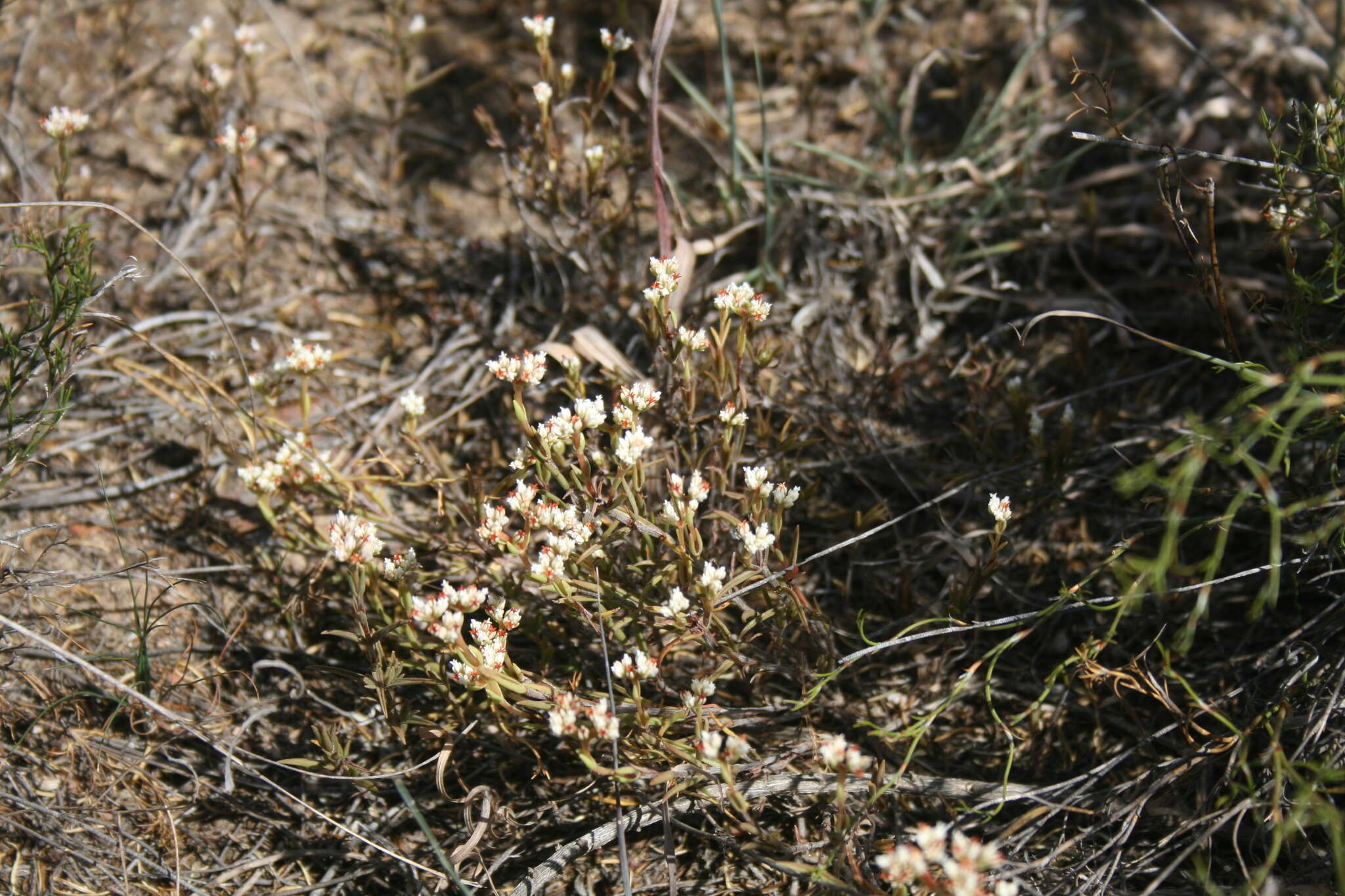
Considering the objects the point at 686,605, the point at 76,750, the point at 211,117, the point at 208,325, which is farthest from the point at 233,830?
the point at 211,117

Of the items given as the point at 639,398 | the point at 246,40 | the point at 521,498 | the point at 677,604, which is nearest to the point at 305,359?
the point at 521,498

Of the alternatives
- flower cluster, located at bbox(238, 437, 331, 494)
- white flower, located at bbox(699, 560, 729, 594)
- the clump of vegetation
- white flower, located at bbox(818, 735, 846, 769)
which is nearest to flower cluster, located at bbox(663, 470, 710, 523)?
the clump of vegetation

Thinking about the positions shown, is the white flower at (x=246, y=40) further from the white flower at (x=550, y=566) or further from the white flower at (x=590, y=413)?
the white flower at (x=550, y=566)

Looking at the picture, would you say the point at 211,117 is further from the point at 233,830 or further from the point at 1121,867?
the point at 1121,867

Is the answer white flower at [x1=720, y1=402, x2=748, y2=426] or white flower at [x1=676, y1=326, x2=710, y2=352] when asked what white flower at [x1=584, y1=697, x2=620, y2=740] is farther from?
white flower at [x1=676, y1=326, x2=710, y2=352]

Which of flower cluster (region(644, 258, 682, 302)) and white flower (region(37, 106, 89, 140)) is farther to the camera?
white flower (region(37, 106, 89, 140))

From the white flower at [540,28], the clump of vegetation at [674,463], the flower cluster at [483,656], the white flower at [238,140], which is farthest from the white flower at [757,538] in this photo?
the white flower at [238,140]

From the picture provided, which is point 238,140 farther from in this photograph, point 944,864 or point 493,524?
point 944,864
